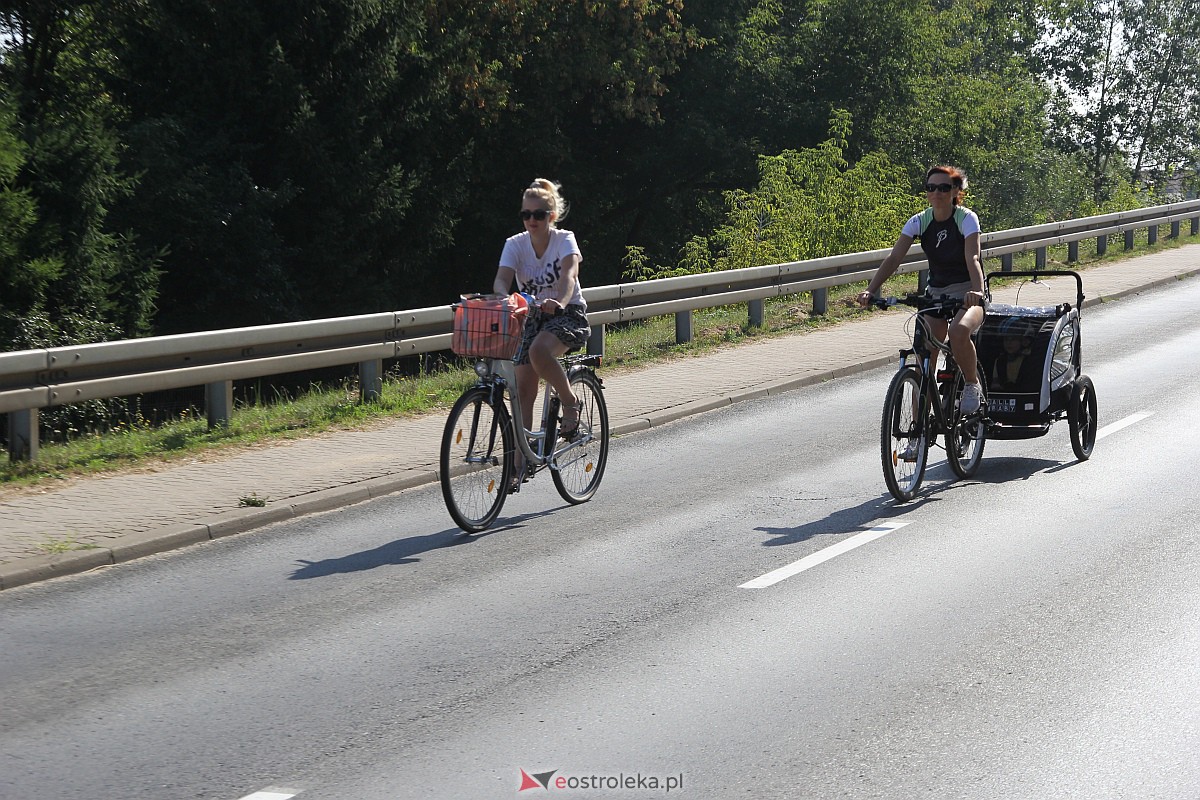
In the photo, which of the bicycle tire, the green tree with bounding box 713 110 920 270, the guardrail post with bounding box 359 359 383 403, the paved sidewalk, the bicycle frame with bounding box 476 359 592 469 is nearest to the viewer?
the paved sidewalk

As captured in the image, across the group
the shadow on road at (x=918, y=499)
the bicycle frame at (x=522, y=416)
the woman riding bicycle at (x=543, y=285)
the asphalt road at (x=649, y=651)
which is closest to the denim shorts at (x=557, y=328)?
the woman riding bicycle at (x=543, y=285)

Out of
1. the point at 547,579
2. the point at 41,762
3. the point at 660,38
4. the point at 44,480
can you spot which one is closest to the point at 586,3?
the point at 660,38

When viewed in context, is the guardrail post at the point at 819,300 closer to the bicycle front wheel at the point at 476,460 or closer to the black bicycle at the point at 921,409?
the black bicycle at the point at 921,409

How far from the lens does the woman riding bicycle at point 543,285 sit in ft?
27.0

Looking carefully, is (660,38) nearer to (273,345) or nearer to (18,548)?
(273,345)

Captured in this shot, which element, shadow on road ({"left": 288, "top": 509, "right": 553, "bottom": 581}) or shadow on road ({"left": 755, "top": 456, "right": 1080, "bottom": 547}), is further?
shadow on road ({"left": 755, "top": 456, "right": 1080, "bottom": 547})

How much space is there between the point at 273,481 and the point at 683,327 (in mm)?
7869

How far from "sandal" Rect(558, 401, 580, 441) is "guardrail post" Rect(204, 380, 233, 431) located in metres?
3.53

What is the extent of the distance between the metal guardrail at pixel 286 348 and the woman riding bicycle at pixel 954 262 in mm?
4973

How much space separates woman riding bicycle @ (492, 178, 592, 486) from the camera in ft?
27.0

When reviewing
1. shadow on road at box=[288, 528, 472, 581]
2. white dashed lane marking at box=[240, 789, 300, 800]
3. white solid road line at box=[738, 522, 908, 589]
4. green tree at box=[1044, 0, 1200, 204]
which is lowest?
white dashed lane marking at box=[240, 789, 300, 800]

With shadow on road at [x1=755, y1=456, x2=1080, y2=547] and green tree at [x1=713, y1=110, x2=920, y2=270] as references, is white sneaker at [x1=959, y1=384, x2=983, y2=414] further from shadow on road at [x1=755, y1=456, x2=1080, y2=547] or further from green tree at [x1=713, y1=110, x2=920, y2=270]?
green tree at [x1=713, y1=110, x2=920, y2=270]

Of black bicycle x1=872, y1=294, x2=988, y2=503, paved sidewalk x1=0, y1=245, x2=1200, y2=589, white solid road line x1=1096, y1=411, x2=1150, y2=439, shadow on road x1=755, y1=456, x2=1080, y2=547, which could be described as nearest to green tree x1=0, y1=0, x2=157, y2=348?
paved sidewalk x1=0, y1=245, x2=1200, y2=589

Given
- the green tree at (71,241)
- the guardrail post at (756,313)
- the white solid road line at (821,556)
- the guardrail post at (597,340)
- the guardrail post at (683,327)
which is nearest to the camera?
the white solid road line at (821,556)
